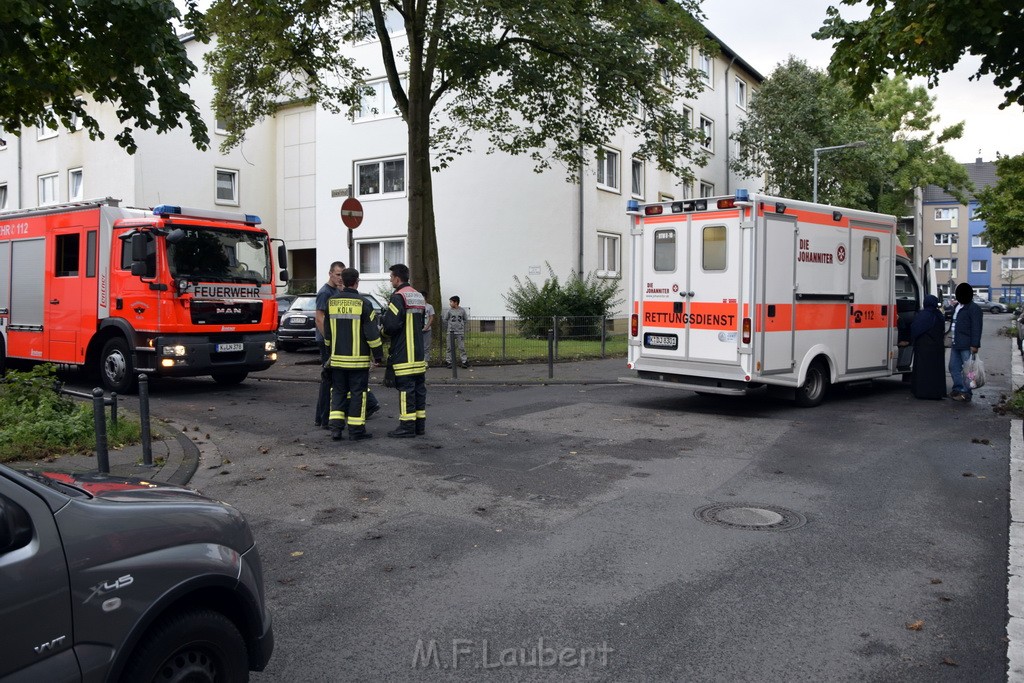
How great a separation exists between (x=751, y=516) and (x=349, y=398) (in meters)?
4.78

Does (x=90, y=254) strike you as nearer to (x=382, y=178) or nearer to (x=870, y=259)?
(x=870, y=259)

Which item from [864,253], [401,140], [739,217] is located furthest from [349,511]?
[401,140]

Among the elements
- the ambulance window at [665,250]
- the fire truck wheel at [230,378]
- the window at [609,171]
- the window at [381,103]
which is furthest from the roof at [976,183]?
the fire truck wheel at [230,378]

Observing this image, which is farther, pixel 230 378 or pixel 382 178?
pixel 382 178

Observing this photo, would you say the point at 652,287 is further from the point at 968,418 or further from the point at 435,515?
the point at 435,515

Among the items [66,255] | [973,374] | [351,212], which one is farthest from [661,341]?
[66,255]

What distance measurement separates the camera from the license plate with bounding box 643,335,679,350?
1223cm

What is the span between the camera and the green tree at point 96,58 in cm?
874

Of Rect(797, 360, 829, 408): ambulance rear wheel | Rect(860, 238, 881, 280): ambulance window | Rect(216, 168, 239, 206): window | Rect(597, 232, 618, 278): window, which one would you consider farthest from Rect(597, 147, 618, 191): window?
Rect(797, 360, 829, 408): ambulance rear wheel

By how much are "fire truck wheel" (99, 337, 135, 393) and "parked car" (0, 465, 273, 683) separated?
1079cm

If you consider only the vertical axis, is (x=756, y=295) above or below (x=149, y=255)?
below

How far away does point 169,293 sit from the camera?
1284 centimetres

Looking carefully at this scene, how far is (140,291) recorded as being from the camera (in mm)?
12891

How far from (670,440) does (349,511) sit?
4.41m
